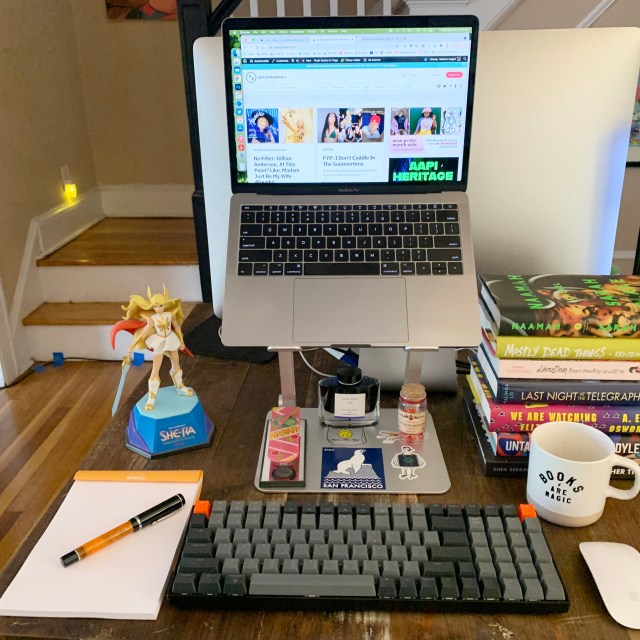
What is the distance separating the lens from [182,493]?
75cm

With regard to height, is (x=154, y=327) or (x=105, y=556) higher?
(x=154, y=327)

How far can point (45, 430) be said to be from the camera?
2.19 m

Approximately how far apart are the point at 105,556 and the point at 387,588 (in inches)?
11.9

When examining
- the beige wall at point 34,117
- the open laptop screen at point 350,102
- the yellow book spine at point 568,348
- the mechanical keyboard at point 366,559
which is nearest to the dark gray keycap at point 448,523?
the mechanical keyboard at point 366,559

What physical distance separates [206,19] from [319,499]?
6.49 feet

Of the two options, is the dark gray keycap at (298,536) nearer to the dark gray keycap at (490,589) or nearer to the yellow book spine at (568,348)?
the dark gray keycap at (490,589)

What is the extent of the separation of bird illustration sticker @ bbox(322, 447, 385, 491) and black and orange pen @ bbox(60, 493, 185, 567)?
18 cm

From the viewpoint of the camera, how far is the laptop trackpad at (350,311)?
819 millimetres

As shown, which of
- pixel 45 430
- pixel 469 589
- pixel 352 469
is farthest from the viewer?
pixel 45 430

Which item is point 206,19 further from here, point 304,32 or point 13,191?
point 304,32

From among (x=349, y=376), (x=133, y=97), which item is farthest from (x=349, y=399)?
(x=133, y=97)

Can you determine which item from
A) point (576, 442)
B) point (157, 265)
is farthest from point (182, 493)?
point (157, 265)

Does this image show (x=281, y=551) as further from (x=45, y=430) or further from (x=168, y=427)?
(x=45, y=430)

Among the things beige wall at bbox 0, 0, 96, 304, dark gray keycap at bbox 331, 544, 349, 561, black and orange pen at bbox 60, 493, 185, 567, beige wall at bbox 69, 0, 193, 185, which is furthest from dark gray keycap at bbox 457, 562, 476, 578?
beige wall at bbox 69, 0, 193, 185
